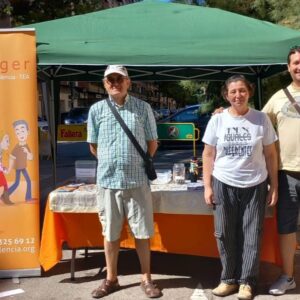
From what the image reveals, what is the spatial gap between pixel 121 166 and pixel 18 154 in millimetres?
1096

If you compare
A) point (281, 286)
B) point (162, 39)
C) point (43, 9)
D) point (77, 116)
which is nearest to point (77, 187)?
point (162, 39)

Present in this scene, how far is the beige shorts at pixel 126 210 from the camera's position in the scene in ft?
13.2

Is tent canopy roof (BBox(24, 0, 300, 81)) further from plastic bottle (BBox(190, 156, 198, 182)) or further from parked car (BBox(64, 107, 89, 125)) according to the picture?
parked car (BBox(64, 107, 89, 125))

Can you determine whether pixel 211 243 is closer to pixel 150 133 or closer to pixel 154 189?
pixel 154 189

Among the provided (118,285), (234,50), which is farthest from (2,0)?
(118,285)

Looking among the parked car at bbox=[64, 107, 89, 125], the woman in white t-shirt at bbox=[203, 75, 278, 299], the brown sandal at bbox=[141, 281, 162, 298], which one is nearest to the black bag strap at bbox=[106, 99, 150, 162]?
the woman in white t-shirt at bbox=[203, 75, 278, 299]

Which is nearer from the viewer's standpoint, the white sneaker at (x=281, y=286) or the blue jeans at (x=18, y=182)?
the white sneaker at (x=281, y=286)

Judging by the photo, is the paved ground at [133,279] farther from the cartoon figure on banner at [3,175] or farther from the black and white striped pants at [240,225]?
the cartoon figure on banner at [3,175]

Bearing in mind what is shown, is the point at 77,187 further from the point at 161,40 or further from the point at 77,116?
the point at 77,116

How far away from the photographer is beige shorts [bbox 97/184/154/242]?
158 inches

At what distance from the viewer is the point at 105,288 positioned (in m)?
4.19

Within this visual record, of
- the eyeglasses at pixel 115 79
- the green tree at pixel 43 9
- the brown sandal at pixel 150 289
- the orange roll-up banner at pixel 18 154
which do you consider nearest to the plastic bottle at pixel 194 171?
the brown sandal at pixel 150 289

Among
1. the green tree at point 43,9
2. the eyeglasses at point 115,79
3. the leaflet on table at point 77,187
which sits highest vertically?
the green tree at point 43,9

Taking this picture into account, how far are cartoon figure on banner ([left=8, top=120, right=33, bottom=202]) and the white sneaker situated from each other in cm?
231
